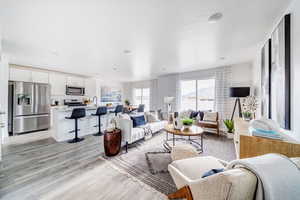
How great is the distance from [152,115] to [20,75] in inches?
188

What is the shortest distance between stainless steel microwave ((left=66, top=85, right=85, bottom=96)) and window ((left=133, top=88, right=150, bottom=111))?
A: 139 inches

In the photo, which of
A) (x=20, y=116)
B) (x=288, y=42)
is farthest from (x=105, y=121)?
(x=288, y=42)

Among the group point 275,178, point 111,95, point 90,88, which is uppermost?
point 90,88

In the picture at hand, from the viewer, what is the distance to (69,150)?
2.87m

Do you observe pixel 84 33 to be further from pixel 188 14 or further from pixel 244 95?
pixel 244 95

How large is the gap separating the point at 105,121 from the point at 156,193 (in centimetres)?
352

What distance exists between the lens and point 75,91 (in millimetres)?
5629

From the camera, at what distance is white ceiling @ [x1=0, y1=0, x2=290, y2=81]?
4.95ft

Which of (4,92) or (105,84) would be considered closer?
(4,92)

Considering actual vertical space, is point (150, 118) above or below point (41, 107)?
below

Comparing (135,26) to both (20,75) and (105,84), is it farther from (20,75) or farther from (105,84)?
(105,84)

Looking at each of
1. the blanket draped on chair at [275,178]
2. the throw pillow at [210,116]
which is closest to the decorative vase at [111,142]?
the blanket draped on chair at [275,178]

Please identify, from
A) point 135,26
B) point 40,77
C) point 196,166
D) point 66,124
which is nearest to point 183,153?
point 196,166

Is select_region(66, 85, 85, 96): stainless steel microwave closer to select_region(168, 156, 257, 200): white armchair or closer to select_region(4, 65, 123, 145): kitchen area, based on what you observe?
select_region(4, 65, 123, 145): kitchen area
